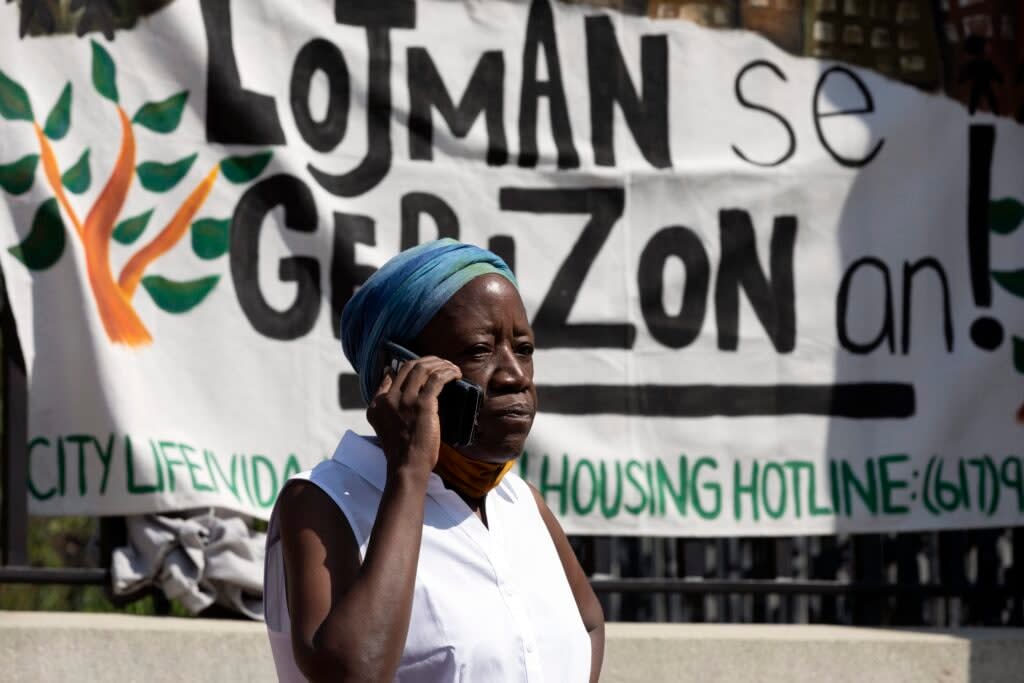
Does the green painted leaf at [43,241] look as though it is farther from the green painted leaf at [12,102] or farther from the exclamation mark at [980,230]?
the exclamation mark at [980,230]

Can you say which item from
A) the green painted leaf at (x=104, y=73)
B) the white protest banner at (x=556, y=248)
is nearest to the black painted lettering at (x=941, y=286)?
the white protest banner at (x=556, y=248)

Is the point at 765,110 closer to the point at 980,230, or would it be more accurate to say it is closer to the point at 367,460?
the point at 980,230

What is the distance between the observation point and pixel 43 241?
435cm

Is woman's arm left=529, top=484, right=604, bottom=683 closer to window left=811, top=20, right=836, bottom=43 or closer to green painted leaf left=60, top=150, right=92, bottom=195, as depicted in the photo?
green painted leaf left=60, top=150, right=92, bottom=195

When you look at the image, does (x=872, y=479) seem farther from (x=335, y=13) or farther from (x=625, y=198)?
(x=335, y=13)

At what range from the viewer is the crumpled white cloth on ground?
4.34 metres

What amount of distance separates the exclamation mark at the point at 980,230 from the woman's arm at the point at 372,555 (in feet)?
10.6

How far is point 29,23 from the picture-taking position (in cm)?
441

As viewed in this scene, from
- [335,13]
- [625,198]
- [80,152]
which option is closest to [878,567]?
[625,198]

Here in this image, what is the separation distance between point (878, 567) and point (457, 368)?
3135mm

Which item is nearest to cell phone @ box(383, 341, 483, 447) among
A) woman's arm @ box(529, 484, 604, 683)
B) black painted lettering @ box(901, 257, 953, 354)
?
woman's arm @ box(529, 484, 604, 683)

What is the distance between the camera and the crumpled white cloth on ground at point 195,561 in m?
4.34

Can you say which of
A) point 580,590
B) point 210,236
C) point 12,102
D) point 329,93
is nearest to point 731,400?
point 329,93

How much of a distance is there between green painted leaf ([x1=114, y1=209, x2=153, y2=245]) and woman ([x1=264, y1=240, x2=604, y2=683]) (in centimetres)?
240
